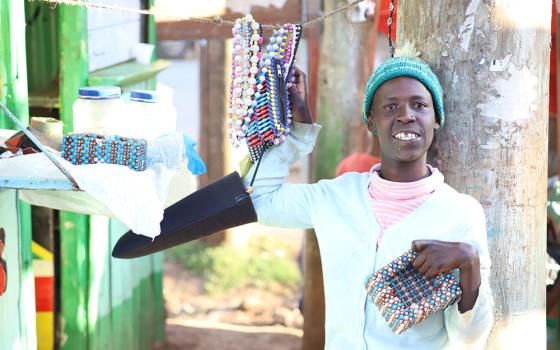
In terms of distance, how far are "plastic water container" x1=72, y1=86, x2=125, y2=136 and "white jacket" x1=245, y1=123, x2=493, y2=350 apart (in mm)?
842

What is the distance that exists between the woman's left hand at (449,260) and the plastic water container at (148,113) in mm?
1350

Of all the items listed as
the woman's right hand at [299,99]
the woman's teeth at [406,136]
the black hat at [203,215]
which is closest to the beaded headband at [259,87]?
the woman's right hand at [299,99]

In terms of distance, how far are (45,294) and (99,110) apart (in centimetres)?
174

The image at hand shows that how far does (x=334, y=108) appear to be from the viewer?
562cm

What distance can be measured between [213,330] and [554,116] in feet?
10.6

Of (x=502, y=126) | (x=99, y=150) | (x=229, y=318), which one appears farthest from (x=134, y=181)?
(x=229, y=318)

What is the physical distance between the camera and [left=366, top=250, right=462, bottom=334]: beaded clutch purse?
88.0 inches

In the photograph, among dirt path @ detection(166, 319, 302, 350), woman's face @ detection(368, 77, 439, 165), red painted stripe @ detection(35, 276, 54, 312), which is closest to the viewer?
woman's face @ detection(368, 77, 439, 165)

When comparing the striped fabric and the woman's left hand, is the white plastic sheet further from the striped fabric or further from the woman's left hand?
the woman's left hand

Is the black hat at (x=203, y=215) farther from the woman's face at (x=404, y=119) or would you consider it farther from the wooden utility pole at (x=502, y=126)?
the wooden utility pole at (x=502, y=126)

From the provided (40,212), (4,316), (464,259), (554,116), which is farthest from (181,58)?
(464,259)

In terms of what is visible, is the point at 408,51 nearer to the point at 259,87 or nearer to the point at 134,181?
the point at 259,87

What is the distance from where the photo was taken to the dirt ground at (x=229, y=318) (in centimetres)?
622

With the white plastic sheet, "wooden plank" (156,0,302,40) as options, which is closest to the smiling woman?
the white plastic sheet
